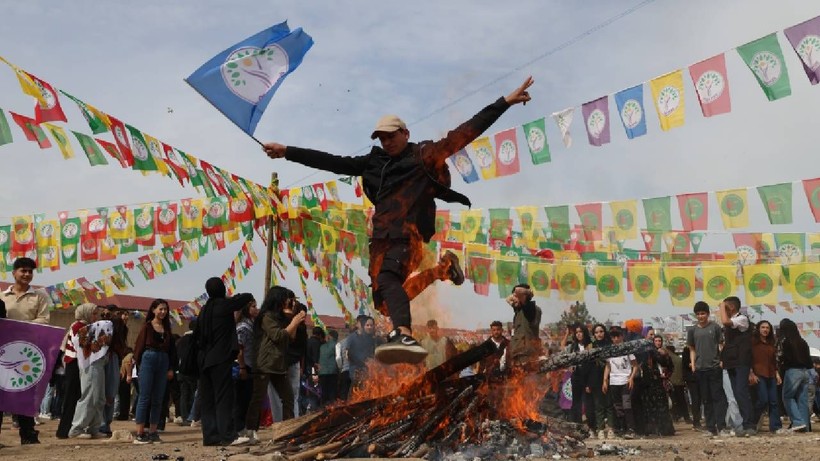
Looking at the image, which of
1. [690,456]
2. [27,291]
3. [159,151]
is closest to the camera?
[690,456]

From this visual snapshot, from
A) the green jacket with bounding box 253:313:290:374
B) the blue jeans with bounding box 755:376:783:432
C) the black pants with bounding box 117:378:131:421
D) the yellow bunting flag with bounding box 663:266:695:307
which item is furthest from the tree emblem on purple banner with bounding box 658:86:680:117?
the black pants with bounding box 117:378:131:421

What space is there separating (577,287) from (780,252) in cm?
503

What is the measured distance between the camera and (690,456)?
19.0 feet

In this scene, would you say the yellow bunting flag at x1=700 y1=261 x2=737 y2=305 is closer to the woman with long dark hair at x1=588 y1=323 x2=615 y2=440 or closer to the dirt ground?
the woman with long dark hair at x1=588 y1=323 x2=615 y2=440

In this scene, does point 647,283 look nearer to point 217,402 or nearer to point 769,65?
point 769,65

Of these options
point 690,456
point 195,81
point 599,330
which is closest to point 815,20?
point 599,330

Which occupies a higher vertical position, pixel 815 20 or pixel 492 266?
pixel 815 20

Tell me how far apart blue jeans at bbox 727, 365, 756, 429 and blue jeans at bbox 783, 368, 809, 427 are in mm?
1051

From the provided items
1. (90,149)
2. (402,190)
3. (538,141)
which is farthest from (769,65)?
(90,149)

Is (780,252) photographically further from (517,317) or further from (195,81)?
(195,81)

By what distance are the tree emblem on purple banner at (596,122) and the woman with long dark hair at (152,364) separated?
6.94m

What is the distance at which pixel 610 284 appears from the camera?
17328mm

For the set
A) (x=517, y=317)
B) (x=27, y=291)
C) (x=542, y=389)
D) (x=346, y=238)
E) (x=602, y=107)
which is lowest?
(x=542, y=389)

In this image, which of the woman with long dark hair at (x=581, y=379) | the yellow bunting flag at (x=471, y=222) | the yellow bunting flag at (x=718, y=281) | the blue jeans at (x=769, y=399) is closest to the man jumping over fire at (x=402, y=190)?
the woman with long dark hair at (x=581, y=379)
